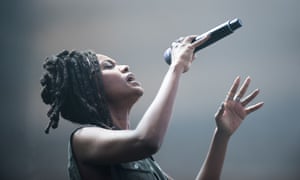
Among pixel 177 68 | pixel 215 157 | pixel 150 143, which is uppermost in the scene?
pixel 177 68

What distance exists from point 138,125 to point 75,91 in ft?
0.71

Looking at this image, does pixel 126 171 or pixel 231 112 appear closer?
pixel 126 171

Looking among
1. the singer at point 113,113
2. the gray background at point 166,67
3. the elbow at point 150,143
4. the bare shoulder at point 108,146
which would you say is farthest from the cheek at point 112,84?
the gray background at point 166,67

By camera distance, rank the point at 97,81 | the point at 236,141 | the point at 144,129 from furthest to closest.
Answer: the point at 236,141, the point at 97,81, the point at 144,129

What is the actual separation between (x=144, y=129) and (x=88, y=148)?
0.45ft

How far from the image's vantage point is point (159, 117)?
33.5 inches

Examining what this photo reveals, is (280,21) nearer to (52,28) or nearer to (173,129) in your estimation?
(173,129)

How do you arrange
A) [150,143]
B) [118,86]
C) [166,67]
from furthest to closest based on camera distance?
1. [166,67]
2. [118,86]
3. [150,143]

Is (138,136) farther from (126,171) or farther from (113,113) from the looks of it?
(113,113)

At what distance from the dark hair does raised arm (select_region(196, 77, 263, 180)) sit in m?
0.29

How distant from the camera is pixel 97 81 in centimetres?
105

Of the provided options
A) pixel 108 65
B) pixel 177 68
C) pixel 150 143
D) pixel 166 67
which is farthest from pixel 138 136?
pixel 166 67

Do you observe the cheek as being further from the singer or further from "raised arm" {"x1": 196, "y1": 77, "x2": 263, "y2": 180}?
"raised arm" {"x1": 196, "y1": 77, "x2": 263, "y2": 180}

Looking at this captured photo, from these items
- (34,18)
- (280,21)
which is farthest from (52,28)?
(280,21)
